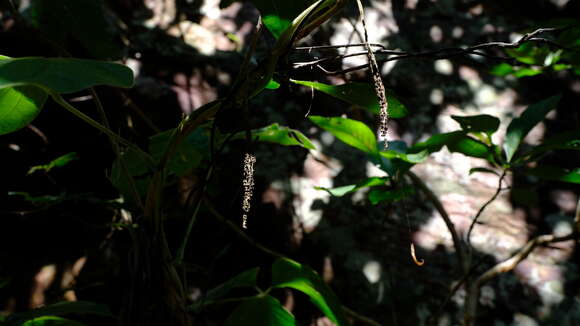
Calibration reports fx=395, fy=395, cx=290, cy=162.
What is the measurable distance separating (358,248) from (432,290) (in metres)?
0.26

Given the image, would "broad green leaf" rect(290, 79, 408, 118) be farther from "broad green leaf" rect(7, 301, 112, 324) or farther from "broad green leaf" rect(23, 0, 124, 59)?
"broad green leaf" rect(7, 301, 112, 324)

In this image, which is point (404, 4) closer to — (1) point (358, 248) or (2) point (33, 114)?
(1) point (358, 248)

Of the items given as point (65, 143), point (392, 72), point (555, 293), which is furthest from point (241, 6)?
point (555, 293)

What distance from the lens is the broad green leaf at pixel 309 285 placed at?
802 mm

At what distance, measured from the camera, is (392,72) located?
6.07 feet

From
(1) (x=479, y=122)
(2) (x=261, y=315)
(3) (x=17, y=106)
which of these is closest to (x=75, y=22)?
(3) (x=17, y=106)

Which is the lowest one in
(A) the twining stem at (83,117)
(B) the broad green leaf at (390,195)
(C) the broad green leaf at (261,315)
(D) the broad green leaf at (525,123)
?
(C) the broad green leaf at (261,315)

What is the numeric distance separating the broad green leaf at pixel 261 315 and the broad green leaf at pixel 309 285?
0.18ft

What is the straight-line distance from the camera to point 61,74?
0.40 metres

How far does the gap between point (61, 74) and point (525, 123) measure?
3.34 feet

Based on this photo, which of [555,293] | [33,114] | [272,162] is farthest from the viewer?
[272,162]

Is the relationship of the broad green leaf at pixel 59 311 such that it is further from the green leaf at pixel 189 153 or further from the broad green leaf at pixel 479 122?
the broad green leaf at pixel 479 122

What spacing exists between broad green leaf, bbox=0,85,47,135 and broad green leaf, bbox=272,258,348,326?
1.79 feet

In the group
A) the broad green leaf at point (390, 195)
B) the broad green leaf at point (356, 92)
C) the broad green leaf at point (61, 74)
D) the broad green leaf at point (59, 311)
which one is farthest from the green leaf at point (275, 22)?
the broad green leaf at point (59, 311)
